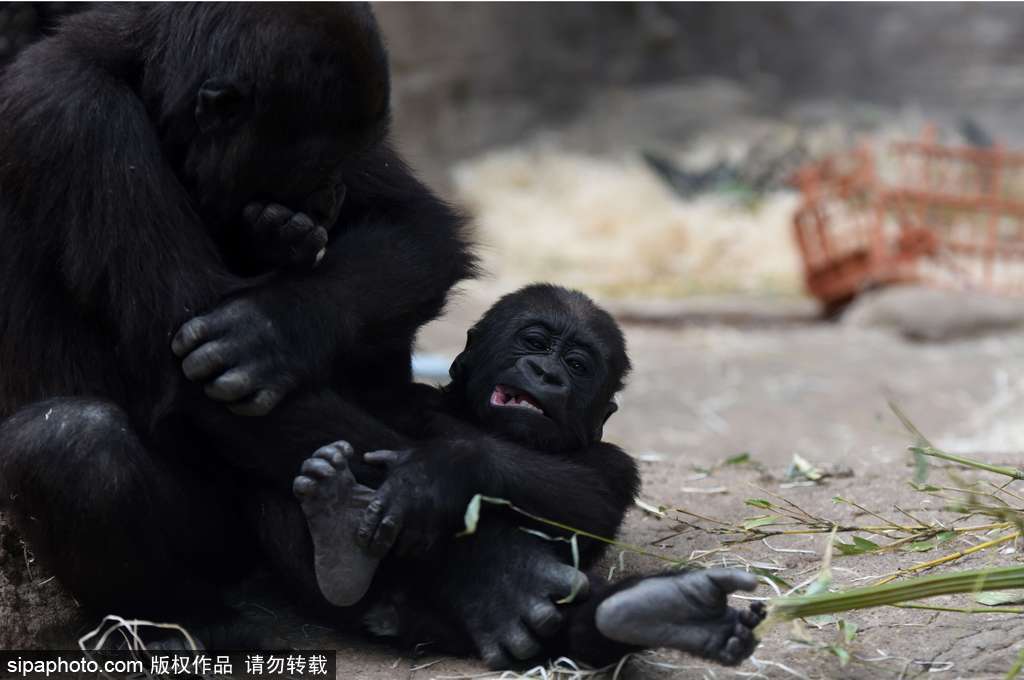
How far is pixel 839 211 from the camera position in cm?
941

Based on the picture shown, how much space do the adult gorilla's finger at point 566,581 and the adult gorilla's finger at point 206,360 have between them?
774mm

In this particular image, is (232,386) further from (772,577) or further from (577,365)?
(772,577)

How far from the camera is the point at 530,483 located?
2604 mm

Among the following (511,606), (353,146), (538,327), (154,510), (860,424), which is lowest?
(860,424)

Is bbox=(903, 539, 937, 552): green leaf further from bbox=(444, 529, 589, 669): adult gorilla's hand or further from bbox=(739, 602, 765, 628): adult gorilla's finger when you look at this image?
bbox=(444, 529, 589, 669): adult gorilla's hand

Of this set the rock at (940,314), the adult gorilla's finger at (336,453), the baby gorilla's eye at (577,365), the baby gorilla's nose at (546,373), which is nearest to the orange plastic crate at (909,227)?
the rock at (940,314)

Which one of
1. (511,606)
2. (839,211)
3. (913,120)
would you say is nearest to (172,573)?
(511,606)

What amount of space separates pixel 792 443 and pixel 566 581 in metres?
3.83

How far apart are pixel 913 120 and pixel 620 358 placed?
10190 millimetres

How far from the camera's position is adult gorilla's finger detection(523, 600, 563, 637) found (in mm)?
2465

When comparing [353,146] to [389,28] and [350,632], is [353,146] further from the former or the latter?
[389,28]

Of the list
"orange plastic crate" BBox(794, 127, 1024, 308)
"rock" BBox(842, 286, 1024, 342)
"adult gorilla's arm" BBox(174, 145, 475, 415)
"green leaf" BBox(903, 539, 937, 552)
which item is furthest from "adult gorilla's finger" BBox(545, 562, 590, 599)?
"orange plastic crate" BBox(794, 127, 1024, 308)

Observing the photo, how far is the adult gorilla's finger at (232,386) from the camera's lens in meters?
2.48

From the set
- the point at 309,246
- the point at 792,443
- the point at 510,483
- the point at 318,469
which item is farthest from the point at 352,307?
the point at 792,443
